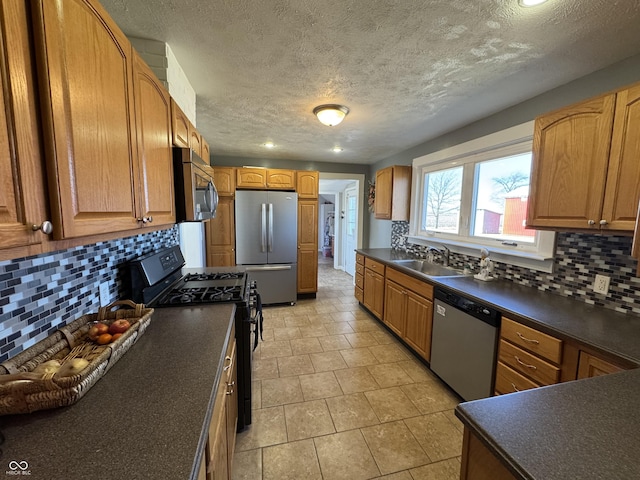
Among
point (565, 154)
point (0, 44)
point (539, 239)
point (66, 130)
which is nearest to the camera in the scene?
point (0, 44)

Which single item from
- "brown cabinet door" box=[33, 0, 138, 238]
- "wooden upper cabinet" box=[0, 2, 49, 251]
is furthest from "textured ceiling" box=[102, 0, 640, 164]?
"wooden upper cabinet" box=[0, 2, 49, 251]

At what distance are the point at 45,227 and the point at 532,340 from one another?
2.13 m

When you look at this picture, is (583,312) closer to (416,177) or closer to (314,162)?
(416,177)

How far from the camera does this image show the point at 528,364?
1530 millimetres

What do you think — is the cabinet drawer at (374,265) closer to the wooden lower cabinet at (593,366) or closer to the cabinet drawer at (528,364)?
the cabinet drawer at (528,364)

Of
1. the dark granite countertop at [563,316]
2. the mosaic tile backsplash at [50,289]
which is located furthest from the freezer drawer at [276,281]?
the mosaic tile backsplash at [50,289]

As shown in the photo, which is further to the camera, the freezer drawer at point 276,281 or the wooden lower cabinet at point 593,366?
the freezer drawer at point 276,281

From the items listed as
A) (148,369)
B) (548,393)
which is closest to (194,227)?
(148,369)

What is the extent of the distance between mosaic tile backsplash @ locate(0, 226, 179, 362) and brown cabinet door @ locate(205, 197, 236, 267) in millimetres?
2383

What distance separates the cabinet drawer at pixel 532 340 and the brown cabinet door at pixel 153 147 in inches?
81.6

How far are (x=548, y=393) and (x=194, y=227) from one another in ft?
10.1

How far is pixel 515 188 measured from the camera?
7.68 feet

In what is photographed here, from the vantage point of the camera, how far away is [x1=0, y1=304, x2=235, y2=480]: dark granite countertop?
0.59 metres

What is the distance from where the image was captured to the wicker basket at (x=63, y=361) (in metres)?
0.71
